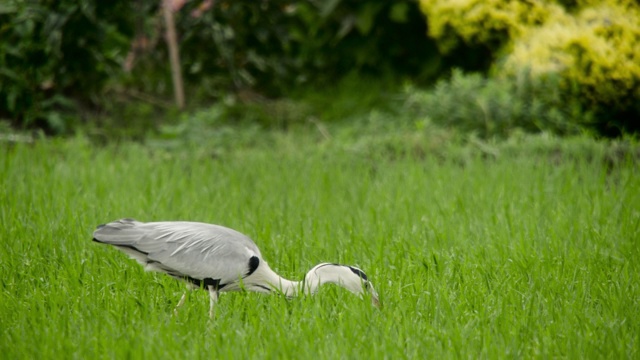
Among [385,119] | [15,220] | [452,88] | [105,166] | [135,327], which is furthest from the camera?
[385,119]

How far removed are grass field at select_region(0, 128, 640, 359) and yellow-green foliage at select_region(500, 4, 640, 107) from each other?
3.49 feet

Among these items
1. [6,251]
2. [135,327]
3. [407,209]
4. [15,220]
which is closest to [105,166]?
[15,220]

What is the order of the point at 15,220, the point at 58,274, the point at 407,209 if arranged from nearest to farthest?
the point at 58,274, the point at 15,220, the point at 407,209

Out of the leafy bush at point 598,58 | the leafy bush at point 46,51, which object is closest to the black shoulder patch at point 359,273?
the leafy bush at point 598,58

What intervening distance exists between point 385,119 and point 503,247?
3573 mm

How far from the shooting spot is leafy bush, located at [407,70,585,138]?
6684 millimetres

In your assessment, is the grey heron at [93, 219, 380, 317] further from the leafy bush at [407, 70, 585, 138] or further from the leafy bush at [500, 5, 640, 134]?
the leafy bush at [500, 5, 640, 134]

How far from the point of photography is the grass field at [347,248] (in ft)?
10.0

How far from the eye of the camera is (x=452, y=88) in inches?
273

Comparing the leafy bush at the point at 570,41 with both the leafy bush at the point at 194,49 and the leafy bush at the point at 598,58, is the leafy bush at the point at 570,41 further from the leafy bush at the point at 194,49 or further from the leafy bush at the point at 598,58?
the leafy bush at the point at 194,49

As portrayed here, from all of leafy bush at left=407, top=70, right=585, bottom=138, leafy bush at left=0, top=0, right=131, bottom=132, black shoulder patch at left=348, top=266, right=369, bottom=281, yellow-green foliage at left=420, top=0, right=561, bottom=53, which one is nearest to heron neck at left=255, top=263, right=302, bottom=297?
black shoulder patch at left=348, top=266, right=369, bottom=281

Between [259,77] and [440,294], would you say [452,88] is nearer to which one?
[259,77]

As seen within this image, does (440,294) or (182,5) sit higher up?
(182,5)

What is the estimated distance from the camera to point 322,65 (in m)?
9.01
